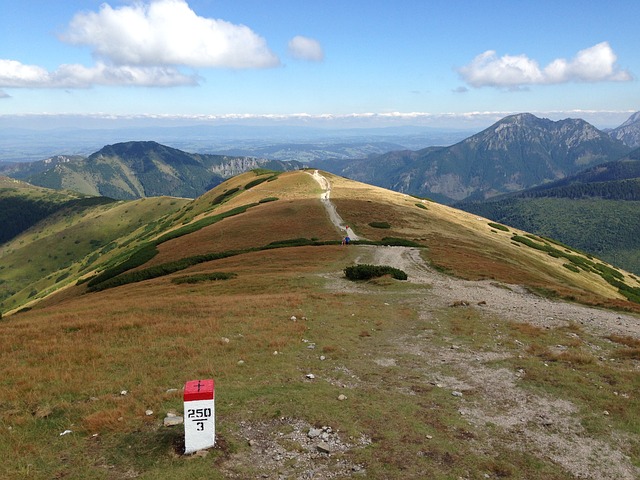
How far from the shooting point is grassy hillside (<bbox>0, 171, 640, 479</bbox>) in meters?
9.66

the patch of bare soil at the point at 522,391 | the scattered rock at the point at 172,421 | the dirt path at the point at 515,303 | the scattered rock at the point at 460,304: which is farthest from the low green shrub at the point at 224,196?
the scattered rock at the point at 172,421

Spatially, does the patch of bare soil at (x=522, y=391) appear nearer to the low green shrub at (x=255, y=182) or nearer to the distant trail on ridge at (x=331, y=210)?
the distant trail on ridge at (x=331, y=210)

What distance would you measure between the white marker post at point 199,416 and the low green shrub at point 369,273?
25140 millimetres

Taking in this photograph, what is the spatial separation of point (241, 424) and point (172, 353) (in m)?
6.55

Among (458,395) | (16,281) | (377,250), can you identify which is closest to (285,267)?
(377,250)

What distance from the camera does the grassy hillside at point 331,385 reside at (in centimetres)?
966

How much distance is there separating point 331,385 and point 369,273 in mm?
20654

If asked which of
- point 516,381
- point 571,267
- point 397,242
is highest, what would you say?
point 516,381

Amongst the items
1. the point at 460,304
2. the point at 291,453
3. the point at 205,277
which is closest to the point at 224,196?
the point at 205,277

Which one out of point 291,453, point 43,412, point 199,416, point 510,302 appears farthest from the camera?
point 510,302

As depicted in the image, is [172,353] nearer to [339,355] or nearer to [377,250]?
[339,355]

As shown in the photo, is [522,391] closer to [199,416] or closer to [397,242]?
[199,416]

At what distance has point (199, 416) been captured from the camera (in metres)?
9.30

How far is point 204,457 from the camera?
30.5 feet
